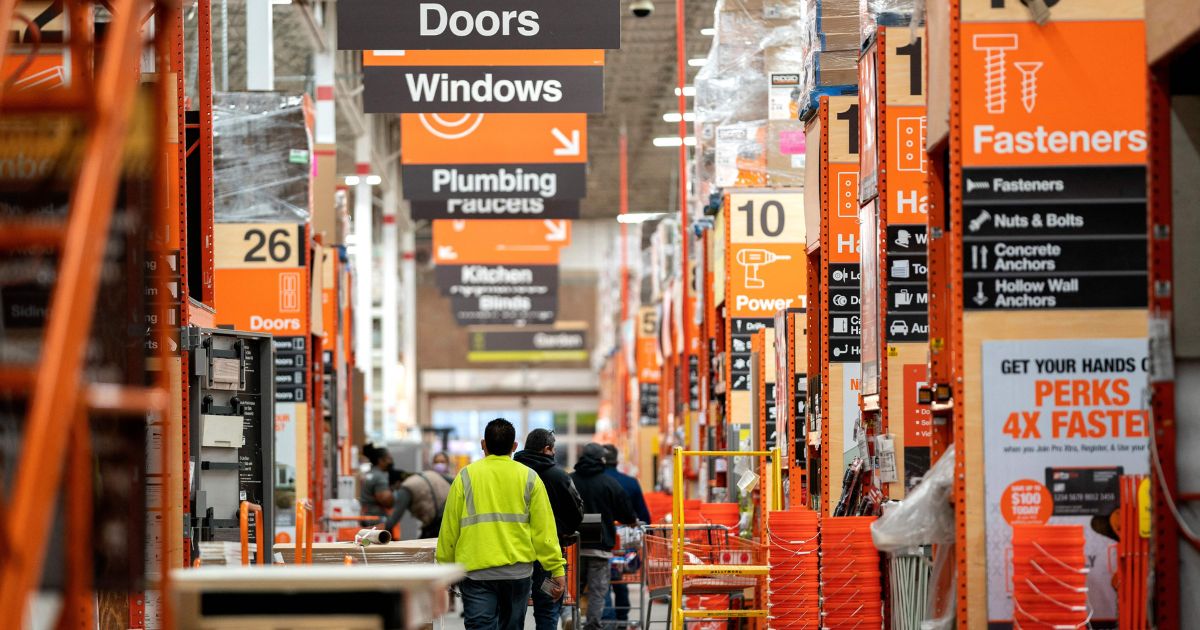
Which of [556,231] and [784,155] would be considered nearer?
[784,155]

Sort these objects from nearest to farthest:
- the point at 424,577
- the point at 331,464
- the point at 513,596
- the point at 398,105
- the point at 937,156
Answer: the point at 424,577
the point at 937,156
the point at 513,596
the point at 398,105
the point at 331,464

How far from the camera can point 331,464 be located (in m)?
17.5

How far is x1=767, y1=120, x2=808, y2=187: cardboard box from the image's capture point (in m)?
13.7

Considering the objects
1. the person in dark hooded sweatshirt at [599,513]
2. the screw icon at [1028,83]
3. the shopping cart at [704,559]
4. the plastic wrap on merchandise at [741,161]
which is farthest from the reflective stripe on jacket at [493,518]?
the plastic wrap on merchandise at [741,161]

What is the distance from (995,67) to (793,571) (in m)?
3.41

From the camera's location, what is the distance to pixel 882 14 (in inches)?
312

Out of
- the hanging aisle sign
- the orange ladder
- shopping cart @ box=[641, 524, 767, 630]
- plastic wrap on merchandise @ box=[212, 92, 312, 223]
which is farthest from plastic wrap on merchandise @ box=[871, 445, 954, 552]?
plastic wrap on merchandise @ box=[212, 92, 312, 223]

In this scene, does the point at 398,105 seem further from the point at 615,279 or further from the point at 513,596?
the point at 615,279

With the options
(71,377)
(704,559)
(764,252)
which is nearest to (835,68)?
(704,559)

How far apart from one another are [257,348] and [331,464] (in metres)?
8.04

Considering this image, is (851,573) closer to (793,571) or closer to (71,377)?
(793,571)

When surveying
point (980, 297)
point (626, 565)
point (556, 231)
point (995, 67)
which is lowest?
point (626, 565)

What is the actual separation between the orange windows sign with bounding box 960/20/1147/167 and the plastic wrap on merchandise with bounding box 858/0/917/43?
5.82 ft

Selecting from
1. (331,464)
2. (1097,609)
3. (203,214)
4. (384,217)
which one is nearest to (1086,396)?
(1097,609)
